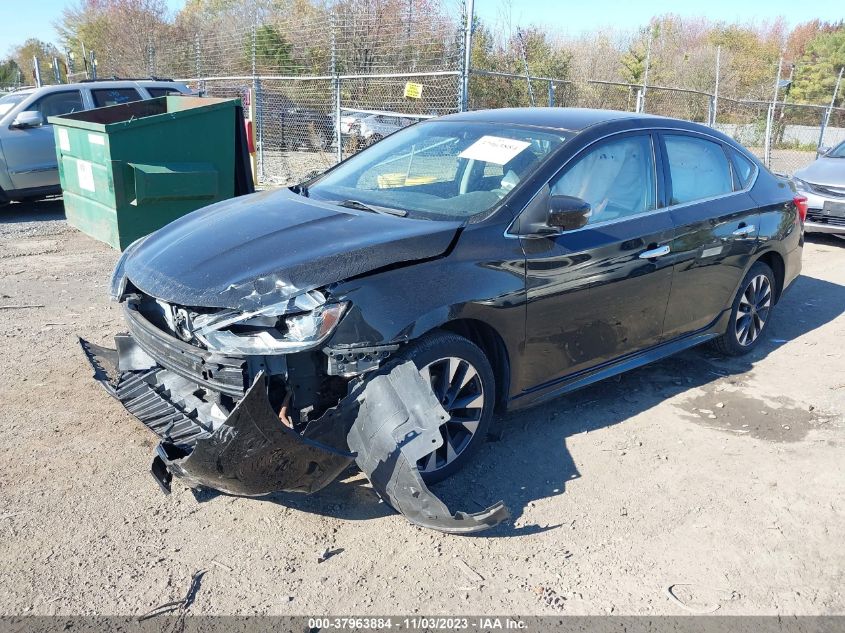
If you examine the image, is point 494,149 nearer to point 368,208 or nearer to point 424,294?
point 368,208

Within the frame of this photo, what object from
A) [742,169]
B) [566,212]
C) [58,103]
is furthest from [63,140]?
[742,169]

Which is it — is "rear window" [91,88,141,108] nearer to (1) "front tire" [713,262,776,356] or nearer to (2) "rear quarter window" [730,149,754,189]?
(2) "rear quarter window" [730,149,754,189]

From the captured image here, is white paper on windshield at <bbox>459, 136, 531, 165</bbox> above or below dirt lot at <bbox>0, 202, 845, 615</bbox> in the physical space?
above

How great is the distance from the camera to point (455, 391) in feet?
11.2

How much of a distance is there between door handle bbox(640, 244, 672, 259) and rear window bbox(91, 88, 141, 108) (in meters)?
9.11

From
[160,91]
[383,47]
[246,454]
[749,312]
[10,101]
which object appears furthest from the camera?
[383,47]

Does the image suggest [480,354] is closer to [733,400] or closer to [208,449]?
[208,449]

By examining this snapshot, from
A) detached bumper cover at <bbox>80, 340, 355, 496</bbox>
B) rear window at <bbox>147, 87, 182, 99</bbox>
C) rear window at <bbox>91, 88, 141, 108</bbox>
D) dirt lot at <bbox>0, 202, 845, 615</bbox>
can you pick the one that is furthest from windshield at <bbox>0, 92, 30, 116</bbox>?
detached bumper cover at <bbox>80, 340, 355, 496</bbox>

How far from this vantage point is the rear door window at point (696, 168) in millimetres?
4523

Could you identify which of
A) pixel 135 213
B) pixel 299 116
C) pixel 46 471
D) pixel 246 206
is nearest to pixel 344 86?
pixel 299 116

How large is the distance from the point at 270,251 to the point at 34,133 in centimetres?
858

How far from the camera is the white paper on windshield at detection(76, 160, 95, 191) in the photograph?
23.7 feet

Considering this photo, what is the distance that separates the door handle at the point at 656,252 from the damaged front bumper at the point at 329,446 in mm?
1790

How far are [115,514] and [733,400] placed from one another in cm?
374
